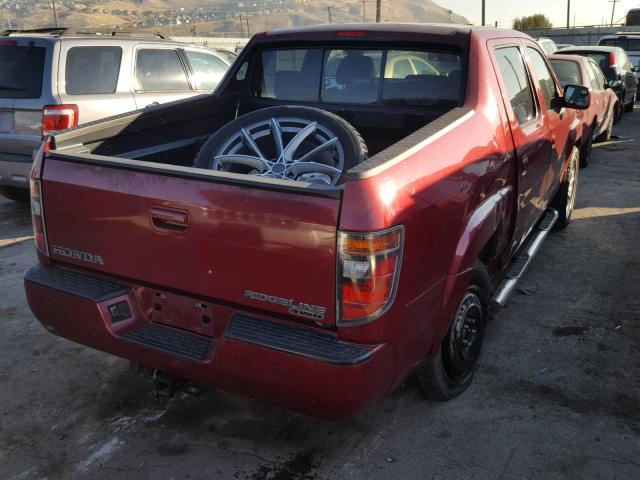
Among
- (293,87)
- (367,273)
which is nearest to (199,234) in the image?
(367,273)

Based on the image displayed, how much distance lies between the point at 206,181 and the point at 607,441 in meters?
2.29

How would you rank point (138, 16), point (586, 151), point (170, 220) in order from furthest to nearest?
point (138, 16) < point (586, 151) < point (170, 220)

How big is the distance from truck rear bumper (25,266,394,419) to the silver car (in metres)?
3.79

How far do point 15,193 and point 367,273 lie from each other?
20.9 feet

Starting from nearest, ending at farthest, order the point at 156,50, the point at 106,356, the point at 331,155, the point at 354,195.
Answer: the point at 354,195 < the point at 331,155 < the point at 106,356 < the point at 156,50

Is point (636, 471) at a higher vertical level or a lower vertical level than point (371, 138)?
lower

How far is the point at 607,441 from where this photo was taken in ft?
10.2

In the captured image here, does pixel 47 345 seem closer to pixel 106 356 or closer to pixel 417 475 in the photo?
pixel 106 356

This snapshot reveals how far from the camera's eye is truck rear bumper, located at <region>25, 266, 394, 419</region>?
2.44 metres

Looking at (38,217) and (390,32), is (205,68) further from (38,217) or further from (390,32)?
(38,217)

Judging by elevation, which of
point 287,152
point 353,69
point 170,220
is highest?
point 353,69

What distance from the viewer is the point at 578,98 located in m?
4.95

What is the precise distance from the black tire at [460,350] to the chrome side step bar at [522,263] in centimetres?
31

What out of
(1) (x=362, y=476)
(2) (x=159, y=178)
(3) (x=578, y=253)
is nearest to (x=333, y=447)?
(1) (x=362, y=476)
